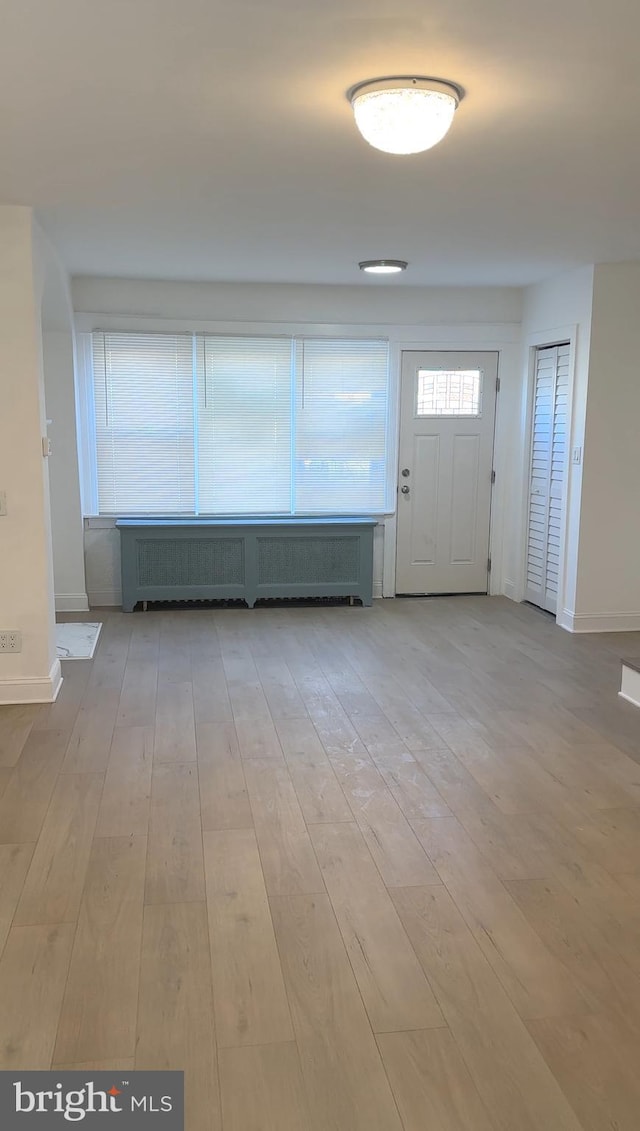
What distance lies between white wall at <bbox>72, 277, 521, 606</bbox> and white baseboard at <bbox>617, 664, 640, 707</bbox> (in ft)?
8.15

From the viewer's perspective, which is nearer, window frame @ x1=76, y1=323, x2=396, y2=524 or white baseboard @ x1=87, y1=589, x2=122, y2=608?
window frame @ x1=76, y1=323, x2=396, y2=524

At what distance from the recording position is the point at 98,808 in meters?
3.10

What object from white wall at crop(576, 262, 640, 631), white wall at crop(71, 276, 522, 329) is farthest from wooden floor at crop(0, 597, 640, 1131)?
white wall at crop(71, 276, 522, 329)

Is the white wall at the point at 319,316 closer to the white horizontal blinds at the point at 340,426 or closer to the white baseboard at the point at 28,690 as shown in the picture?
the white horizontal blinds at the point at 340,426

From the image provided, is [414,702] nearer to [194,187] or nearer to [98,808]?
[98,808]

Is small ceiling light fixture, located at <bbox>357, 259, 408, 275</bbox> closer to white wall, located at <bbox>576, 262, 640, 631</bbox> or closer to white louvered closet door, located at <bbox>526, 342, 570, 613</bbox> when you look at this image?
white wall, located at <bbox>576, 262, 640, 631</bbox>

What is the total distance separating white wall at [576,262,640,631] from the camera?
534 centimetres

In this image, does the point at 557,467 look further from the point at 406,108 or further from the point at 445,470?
the point at 406,108

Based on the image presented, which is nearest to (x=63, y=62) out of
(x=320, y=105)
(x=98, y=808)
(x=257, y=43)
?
(x=257, y=43)

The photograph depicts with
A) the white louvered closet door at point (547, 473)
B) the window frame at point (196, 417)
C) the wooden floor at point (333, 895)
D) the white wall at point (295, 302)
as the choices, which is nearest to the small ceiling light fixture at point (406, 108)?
the wooden floor at point (333, 895)

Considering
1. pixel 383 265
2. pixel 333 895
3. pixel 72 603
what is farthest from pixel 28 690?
pixel 383 265

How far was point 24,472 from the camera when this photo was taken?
4043mm

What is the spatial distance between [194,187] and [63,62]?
1.22m

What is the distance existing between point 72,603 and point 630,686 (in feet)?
12.9
